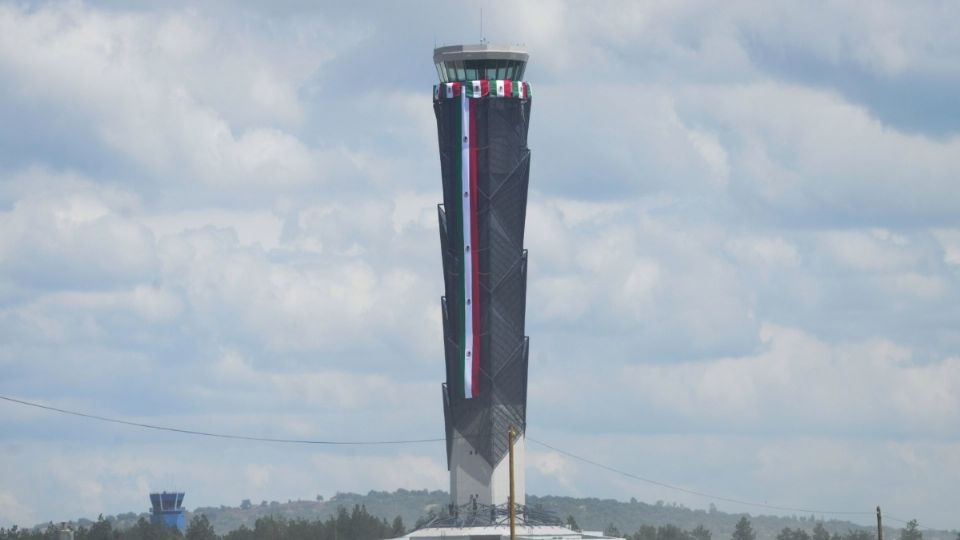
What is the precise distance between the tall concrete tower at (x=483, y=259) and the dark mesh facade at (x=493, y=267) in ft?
0.30

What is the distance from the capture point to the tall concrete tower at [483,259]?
17988 centimetres

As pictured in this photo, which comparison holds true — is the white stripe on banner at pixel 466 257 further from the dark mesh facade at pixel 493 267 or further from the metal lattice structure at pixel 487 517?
the metal lattice structure at pixel 487 517

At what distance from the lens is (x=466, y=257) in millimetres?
181500

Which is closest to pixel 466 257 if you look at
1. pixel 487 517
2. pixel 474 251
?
pixel 474 251

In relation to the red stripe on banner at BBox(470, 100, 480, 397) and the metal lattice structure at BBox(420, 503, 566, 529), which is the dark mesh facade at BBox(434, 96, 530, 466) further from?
the metal lattice structure at BBox(420, 503, 566, 529)

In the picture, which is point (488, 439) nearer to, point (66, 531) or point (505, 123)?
point (505, 123)

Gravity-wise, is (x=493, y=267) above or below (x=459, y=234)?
below

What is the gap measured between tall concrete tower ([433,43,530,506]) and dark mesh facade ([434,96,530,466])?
0.09 meters

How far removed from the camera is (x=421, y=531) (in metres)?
184

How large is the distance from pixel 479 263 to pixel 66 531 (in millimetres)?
43700

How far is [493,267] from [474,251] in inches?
88.6

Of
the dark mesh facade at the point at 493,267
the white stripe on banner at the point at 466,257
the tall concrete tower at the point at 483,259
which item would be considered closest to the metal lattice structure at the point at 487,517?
the tall concrete tower at the point at 483,259

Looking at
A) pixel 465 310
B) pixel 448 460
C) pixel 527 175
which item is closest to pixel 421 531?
pixel 448 460

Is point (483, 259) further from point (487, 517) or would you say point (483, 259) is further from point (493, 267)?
point (487, 517)
